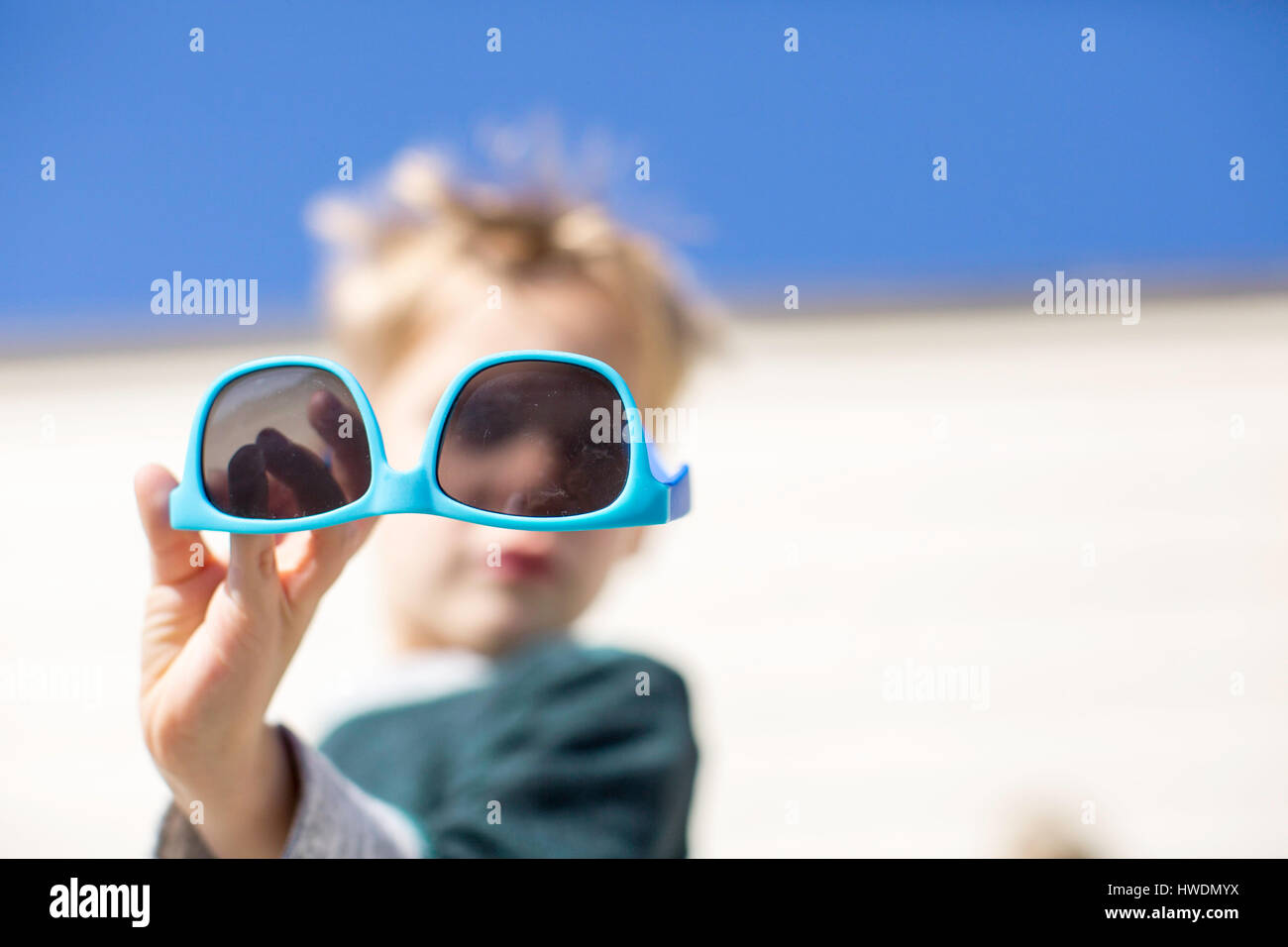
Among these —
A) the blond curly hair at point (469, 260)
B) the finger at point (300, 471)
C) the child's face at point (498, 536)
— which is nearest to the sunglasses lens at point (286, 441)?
the finger at point (300, 471)

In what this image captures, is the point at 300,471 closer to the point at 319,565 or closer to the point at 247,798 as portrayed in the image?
the point at 319,565

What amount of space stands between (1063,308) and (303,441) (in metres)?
3.45

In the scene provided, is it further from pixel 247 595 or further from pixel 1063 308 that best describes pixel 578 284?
pixel 1063 308

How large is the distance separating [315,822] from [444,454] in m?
0.41

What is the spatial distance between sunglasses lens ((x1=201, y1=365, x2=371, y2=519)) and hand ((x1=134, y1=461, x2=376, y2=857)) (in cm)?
5

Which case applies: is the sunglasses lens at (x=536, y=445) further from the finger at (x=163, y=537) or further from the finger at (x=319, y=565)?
the finger at (x=163, y=537)

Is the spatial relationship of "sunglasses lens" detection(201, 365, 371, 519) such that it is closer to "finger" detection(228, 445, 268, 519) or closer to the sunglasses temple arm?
"finger" detection(228, 445, 268, 519)

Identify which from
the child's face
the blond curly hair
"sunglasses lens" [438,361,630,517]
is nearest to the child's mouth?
the child's face

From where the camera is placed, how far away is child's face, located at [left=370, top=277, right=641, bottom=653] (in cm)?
133

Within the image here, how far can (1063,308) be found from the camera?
11.4 ft

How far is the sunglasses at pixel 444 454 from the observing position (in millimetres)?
747

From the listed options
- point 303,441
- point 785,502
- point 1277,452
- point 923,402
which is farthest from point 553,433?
point 1277,452

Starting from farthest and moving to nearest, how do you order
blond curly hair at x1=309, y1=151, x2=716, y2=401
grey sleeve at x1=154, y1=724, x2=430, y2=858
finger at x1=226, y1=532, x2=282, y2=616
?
blond curly hair at x1=309, y1=151, x2=716, y2=401, grey sleeve at x1=154, y1=724, x2=430, y2=858, finger at x1=226, y1=532, x2=282, y2=616
